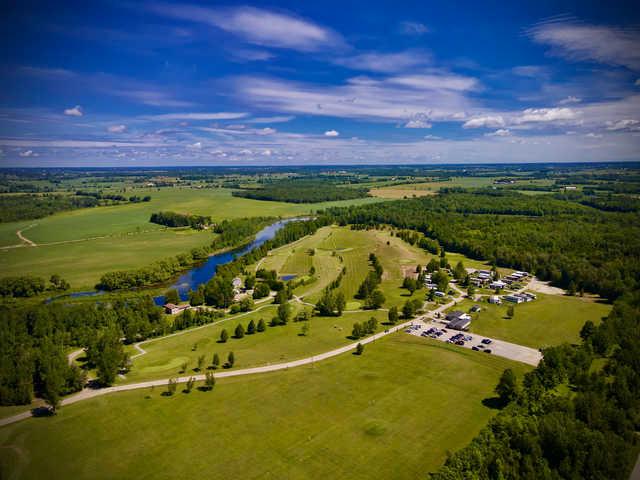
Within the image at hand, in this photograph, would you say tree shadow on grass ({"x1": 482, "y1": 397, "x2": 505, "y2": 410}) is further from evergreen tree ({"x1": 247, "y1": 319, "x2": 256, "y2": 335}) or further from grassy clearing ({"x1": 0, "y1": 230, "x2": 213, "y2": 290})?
grassy clearing ({"x1": 0, "y1": 230, "x2": 213, "y2": 290})

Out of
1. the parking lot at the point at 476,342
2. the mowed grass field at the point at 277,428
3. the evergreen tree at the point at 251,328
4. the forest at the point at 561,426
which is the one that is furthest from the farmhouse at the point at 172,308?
the forest at the point at 561,426

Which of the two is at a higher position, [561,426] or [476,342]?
[561,426]

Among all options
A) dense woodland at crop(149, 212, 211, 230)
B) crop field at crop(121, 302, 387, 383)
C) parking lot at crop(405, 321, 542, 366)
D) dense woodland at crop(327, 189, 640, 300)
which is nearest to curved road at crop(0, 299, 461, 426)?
crop field at crop(121, 302, 387, 383)

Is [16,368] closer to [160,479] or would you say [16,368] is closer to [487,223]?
[160,479]

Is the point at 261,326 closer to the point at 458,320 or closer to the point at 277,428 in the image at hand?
the point at 277,428

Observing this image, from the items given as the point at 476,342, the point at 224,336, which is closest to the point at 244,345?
the point at 224,336
